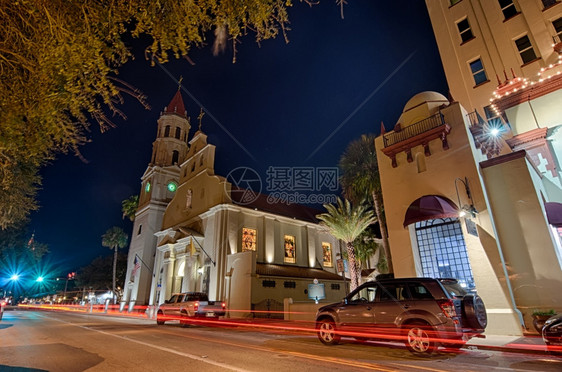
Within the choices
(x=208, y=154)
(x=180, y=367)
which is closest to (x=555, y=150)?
(x=180, y=367)

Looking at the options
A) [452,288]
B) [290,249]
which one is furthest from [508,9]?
[290,249]

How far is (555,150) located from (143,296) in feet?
128

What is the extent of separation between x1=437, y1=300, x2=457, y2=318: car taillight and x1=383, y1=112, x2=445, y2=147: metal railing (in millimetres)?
8701

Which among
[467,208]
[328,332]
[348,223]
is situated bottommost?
[328,332]

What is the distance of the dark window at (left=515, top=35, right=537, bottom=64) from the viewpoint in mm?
16136

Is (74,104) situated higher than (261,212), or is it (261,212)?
(261,212)

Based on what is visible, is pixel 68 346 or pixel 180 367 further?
pixel 68 346

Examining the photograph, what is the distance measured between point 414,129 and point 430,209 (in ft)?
14.9

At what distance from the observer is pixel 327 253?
3231 cm

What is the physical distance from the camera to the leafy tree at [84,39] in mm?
4551

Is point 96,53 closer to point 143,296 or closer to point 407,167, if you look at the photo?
point 407,167

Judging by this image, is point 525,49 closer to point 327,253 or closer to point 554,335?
point 554,335

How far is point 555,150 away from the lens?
1354 cm

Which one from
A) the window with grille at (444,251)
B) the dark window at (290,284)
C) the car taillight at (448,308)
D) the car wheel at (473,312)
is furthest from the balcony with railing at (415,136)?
the dark window at (290,284)
